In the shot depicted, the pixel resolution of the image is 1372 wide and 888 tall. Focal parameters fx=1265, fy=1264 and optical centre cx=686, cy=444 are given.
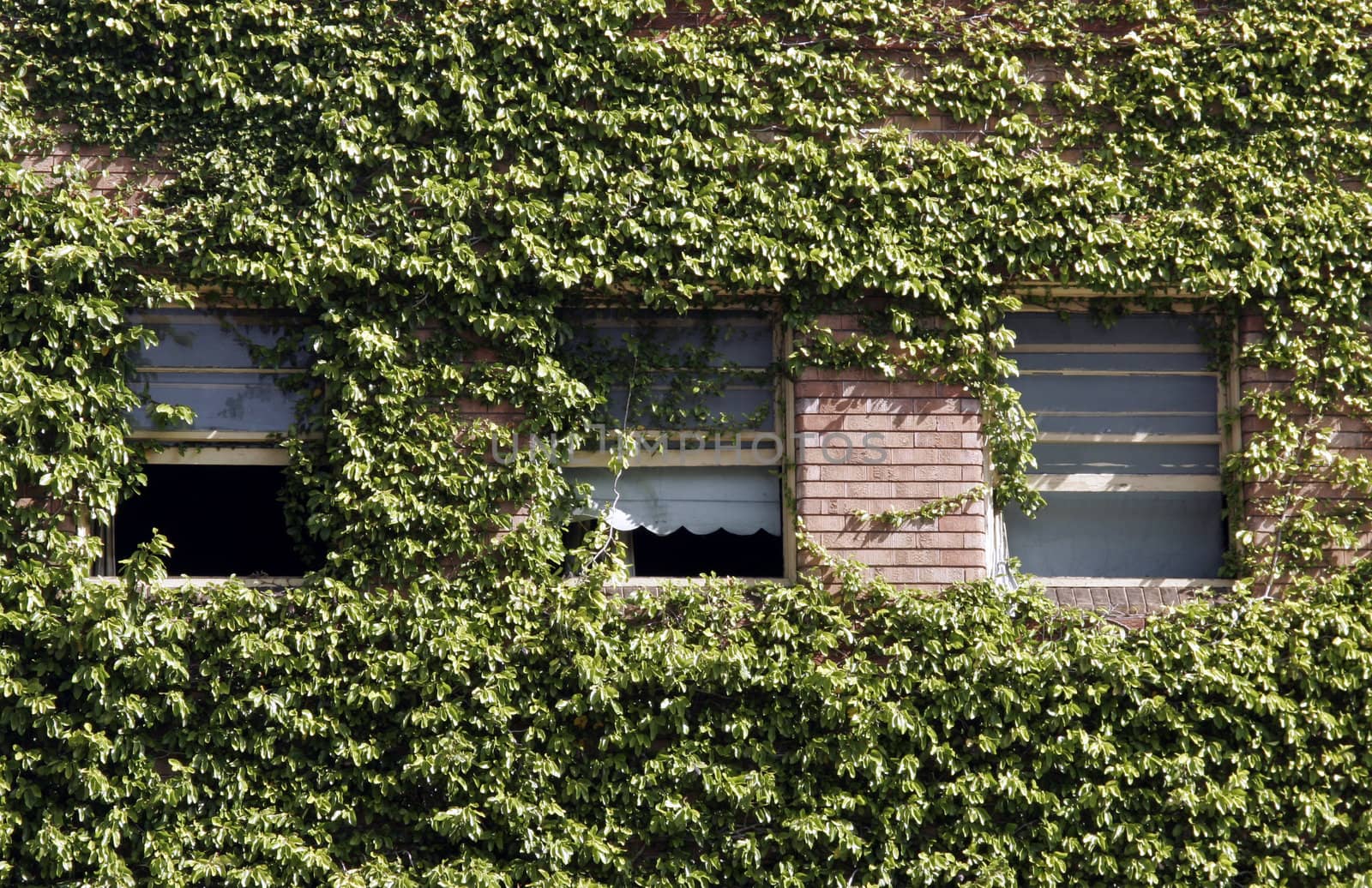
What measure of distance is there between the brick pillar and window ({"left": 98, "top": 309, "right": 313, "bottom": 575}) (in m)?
2.62

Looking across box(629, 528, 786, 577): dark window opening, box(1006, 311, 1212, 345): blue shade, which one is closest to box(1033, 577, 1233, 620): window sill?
box(1006, 311, 1212, 345): blue shade

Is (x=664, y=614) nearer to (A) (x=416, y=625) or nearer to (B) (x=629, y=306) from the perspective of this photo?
(A) (x=416, y=625)

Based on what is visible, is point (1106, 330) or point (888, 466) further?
point (1106, 330)

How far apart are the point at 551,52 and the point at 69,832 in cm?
448

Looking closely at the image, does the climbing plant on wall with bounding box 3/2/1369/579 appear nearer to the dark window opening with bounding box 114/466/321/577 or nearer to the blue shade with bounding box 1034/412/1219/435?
the blue shade with bounding box 1034/412/1219/435

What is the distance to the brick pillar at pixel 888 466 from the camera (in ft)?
20.9

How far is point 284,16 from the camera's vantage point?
21.0 ft

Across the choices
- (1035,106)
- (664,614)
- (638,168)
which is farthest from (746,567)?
(1035,106)

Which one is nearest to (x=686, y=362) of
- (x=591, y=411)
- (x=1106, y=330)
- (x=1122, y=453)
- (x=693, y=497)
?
(x=591, y=411)

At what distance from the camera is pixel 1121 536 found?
6656 millimetres

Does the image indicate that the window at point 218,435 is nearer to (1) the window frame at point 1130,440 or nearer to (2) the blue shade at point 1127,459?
(1) the window frame at point 1130,440

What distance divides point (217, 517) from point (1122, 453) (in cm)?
482

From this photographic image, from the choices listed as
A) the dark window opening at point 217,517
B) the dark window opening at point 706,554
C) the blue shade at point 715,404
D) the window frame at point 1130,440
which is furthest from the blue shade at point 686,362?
the dark window opening at point 217,517

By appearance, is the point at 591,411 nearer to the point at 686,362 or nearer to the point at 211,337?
the point at 686,362
